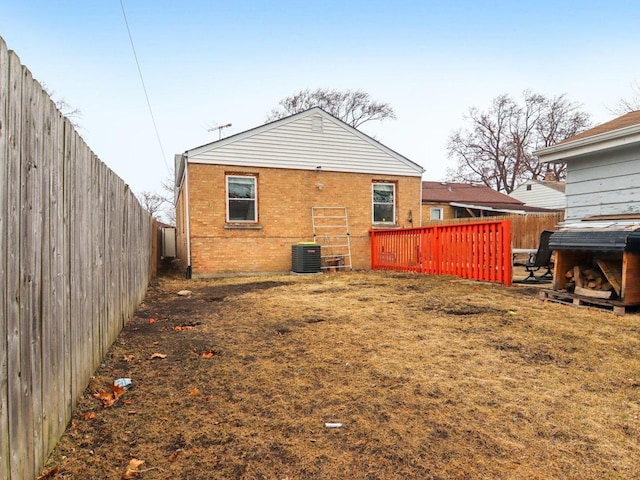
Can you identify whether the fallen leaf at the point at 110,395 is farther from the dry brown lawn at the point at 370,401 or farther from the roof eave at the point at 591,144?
the roof eave at the point at 591,144

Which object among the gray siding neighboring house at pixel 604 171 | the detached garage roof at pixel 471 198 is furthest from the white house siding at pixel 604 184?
the detached garage roof at pixel 471 198

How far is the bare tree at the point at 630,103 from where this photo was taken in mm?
23172

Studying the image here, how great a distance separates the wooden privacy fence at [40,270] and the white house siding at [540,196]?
31390mm

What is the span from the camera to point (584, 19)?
13.7 meters

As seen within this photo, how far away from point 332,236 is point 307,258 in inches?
64.9

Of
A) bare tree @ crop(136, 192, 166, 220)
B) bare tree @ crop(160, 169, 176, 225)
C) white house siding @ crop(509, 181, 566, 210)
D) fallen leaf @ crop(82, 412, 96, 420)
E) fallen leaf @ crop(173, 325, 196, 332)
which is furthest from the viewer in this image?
bare tree @ crop(136, 192, 166, 220)

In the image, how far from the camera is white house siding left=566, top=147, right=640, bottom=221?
629 centimetres

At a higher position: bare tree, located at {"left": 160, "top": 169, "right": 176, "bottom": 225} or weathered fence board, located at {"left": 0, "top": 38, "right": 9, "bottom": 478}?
bare tree, located at {"left": 160, "top": 169, "right": 176, "bottom": 225}

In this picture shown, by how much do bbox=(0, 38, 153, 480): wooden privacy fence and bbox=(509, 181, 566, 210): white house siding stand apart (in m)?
31.4

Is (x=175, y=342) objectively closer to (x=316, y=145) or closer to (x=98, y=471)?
(x=98, y=471)

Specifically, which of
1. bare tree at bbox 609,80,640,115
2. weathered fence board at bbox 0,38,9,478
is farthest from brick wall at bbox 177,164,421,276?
bare tree at bbox 609,80,640,115

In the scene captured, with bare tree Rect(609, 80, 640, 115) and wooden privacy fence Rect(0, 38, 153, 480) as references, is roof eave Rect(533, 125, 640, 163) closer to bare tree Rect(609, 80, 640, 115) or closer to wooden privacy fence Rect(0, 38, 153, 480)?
wooden privacy fence Rect(0, 38, 153, 480)

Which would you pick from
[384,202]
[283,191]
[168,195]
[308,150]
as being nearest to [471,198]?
[384,202]

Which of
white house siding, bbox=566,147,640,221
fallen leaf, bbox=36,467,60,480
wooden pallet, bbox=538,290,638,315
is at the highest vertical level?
white house siding, bbox=566,147,640,221
